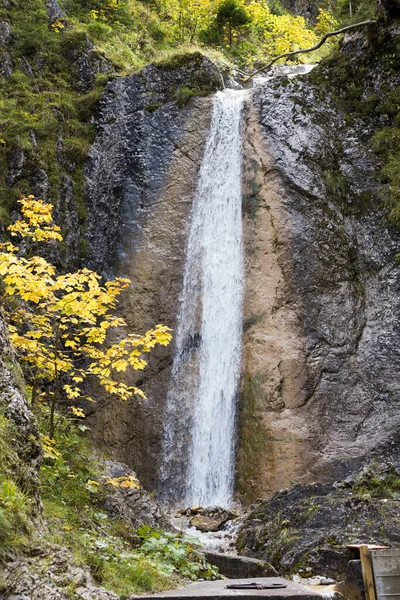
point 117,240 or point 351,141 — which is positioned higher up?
point 351,141

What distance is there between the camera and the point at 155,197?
48.6 ft

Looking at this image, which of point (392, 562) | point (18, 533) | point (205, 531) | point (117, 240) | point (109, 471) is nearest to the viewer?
point (18, 533)

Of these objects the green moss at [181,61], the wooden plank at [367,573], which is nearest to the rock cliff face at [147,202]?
the green moss at [181,61]

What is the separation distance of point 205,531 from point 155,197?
8450mm

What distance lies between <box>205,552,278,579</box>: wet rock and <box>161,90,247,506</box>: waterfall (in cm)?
479

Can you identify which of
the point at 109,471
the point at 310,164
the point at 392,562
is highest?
the point at 310,164

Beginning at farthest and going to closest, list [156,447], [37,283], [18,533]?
1. [156,447]
2. [37,283]
3. [18,533]

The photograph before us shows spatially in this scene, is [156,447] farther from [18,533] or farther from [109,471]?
[18,533]

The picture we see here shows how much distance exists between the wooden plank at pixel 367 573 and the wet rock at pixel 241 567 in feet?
5.52

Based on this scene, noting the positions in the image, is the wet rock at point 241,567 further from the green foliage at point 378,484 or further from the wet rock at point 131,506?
the green foliage at point 378,484

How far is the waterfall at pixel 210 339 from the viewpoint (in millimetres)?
11969

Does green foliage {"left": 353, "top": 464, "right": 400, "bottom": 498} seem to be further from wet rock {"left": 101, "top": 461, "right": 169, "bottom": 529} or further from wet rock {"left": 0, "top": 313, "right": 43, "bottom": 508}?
wet rock {"left": 0, "top": 313, "right": 43, "bottom": 508}

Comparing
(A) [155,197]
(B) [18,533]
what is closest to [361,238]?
(A) [155,197]

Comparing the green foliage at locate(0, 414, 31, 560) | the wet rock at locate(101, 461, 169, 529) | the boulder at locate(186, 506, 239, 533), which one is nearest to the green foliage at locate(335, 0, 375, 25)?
the boulder at locate(186, 506, 239, 533)
